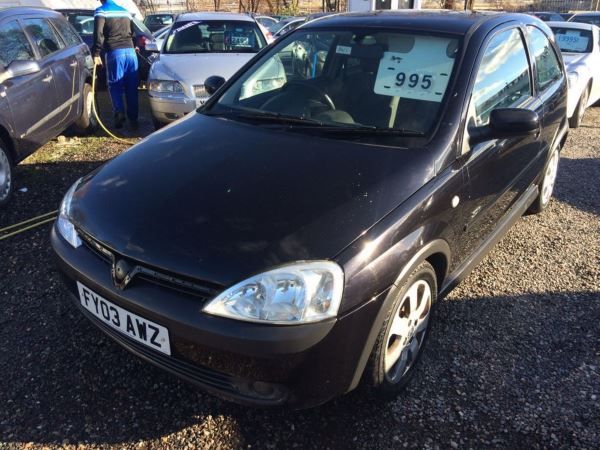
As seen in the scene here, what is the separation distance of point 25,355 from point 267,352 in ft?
5.14

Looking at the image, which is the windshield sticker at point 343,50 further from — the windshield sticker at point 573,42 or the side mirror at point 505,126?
the windshield sticker at point 573,42

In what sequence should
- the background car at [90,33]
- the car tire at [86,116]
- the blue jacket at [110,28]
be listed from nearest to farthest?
the car tire at [86,116] → the blue jacket at [110,28] → the background car at [90,33]

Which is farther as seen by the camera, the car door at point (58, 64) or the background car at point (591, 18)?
the background car at point (591, 18)

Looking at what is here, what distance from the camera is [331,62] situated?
3141 mm

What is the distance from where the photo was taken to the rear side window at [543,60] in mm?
3463

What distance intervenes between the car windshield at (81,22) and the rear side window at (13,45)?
577 cm

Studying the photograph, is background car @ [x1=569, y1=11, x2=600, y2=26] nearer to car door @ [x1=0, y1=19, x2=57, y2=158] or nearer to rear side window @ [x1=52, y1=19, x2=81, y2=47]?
rear side window @ [x1=52, y1=19, x2=81, y2=47]

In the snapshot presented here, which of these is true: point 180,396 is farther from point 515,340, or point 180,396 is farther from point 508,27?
point 508,27

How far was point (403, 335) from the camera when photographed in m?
2.25

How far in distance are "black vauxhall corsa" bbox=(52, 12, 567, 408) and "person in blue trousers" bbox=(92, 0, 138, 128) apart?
3956mm

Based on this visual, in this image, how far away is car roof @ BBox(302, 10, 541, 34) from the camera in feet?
9.09

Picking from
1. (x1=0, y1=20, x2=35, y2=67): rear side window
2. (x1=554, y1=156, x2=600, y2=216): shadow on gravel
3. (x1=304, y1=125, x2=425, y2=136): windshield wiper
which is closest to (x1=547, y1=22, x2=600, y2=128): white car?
(x1=554, y1=156, x2=600, y2=216): shadow on gravel

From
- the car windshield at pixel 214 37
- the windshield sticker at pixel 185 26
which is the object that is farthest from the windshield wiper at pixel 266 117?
the windshield sticker at pixel 185 26

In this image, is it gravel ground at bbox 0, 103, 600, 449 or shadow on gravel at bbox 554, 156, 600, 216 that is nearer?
gravel ground at bbox 0, 103, 600, 449
